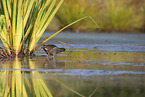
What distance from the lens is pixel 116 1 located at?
24.5 m

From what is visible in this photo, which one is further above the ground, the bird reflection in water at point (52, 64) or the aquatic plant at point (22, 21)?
the aquatic plant at point (22, 21)

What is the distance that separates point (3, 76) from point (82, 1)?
1820 cm

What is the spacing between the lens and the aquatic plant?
9.60 meters

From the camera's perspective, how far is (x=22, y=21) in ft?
32.1

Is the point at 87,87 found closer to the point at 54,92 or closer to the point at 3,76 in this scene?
the point at 54,92

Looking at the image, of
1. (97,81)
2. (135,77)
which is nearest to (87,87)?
(97,81)

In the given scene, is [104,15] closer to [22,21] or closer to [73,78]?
[22,21]

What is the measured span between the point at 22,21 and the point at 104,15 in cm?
1468

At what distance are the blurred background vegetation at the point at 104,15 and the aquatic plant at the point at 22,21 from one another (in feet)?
43.0

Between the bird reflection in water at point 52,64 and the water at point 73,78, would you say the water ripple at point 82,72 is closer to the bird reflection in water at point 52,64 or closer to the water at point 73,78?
the water at point 73,78

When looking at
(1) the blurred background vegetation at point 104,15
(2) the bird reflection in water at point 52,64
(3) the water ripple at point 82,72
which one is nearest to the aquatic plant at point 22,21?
(2) the bird reflection in water at point 52,64

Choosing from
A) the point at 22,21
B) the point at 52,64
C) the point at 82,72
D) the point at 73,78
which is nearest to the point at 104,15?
the point at 22,21

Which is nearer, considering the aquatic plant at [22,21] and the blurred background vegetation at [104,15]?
the aquatic plant at [22,21]

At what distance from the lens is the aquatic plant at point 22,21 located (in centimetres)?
960
